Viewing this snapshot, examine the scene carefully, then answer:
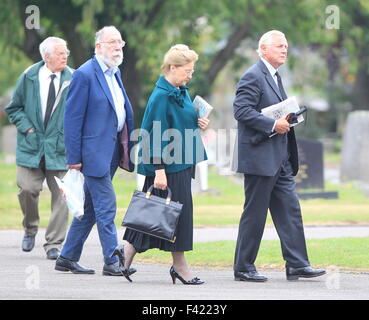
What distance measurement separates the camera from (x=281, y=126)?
30.1 feet

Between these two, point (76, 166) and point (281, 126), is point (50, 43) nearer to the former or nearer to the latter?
point (76, 166)

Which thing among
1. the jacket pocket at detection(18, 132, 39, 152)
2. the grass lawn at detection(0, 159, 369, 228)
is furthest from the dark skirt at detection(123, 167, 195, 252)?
the grass lawn at detection(0, 159, 369, 228)

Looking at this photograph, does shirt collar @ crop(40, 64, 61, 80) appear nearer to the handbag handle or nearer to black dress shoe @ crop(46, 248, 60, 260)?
black dress shoe @ crop(46, 248, 60, 260)

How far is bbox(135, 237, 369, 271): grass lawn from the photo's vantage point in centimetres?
1038

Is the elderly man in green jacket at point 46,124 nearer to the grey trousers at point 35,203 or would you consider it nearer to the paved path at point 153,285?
the grey trousers at point 35,203

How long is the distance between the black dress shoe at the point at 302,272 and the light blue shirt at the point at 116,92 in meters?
1.80

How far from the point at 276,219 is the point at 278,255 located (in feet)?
4.74

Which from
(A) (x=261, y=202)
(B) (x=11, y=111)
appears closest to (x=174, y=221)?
(A) (x=261, y=202)

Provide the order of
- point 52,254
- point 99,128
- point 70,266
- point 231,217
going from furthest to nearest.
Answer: point 231,217 → point 52,254 → point 70,266 → point 99,128

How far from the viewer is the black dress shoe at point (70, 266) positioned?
383 inches

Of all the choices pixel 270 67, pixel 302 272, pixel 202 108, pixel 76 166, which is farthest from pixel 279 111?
pixel 76 166

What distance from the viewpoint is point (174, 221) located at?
352 inches

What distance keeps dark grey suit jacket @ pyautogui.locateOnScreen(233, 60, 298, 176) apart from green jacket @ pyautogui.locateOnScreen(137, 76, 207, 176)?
38 cm
